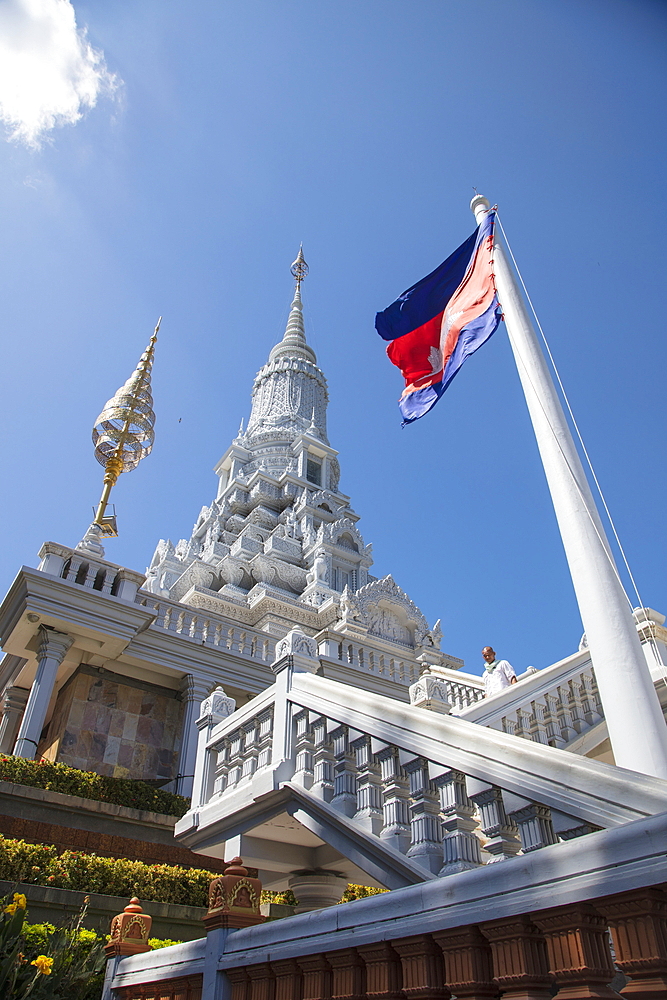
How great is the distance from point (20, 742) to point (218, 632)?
231 inches

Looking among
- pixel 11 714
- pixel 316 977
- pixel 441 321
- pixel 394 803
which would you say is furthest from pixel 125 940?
pixel 11 714

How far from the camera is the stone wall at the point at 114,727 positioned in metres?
15.5

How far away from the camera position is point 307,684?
7.53 metres

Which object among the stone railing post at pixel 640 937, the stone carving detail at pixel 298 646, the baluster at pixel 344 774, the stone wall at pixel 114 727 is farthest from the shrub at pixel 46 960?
the stone wall at pixel 114 727

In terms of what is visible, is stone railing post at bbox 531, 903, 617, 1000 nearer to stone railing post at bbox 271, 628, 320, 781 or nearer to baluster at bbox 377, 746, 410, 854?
baluster at bbox 377, 746, 410, 854

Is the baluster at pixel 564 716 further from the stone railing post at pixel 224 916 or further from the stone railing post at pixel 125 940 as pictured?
the stone railing post at pixel 224 916

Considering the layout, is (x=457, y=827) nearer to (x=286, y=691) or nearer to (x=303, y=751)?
(x=303, y=751)

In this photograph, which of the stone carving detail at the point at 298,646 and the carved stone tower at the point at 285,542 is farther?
the carved stone tower at the point at 285,542

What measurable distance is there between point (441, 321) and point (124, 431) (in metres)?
12.0

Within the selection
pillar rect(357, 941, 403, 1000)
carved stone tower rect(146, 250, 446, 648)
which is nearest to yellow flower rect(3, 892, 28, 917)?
pillar rect(357, 941, 403, 1000)

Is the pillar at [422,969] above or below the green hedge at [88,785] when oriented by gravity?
below

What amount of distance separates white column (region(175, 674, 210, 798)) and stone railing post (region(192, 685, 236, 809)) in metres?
5.18

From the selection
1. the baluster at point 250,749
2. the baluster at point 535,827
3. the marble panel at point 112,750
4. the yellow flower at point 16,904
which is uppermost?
the marble panel at point 112,750

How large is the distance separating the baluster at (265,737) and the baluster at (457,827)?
3.16 m
